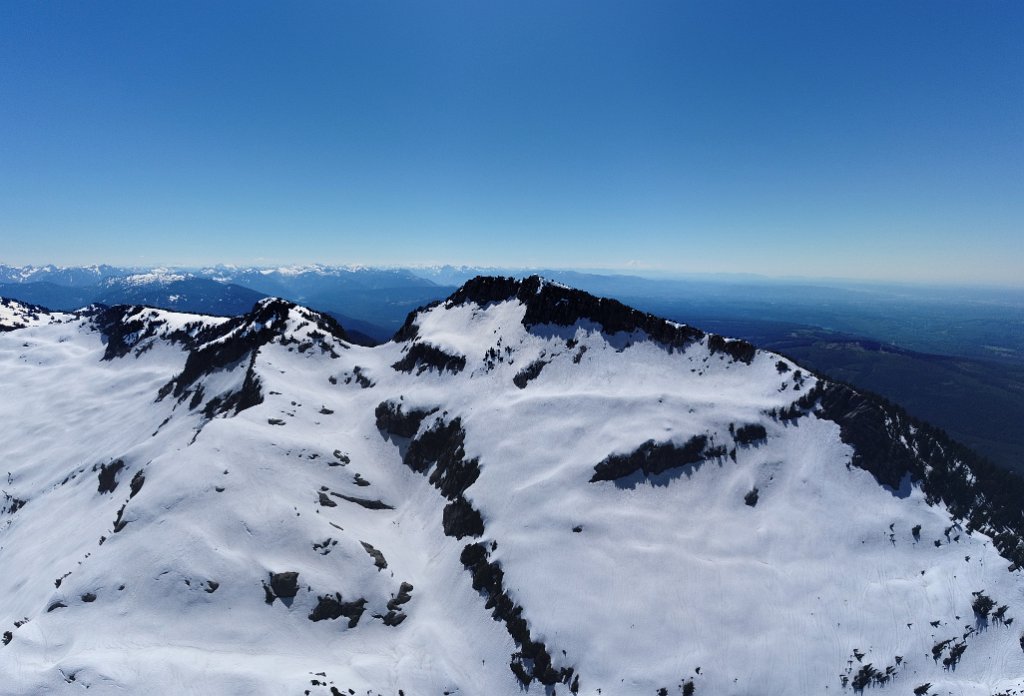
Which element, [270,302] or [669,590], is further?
[270,302]

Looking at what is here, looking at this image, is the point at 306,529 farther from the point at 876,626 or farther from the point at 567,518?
the point at 876,626

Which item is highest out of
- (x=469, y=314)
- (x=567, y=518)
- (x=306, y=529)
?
(x=469, y=314)

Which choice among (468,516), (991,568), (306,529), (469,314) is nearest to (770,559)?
(991,568)

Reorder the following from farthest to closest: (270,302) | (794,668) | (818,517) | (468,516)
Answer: (270,302), (468,516), (818,517), (794,668)

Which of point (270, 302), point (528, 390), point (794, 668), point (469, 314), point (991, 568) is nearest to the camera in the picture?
point (794, 668)

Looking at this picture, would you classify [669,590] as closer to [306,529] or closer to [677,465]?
[677,465]

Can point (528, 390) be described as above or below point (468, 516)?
above
